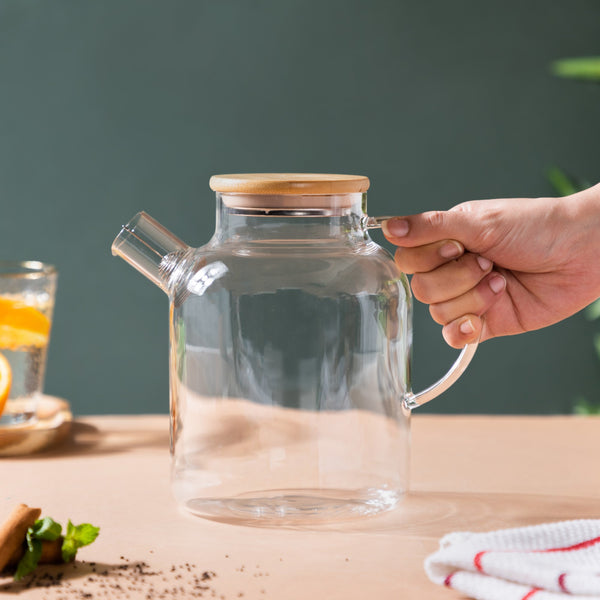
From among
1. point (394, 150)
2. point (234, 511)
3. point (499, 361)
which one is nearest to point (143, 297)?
point (394, 150)

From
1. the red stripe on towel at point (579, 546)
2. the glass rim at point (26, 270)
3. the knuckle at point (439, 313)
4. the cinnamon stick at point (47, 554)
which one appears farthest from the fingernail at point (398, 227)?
the glass rim at point (26, 270)

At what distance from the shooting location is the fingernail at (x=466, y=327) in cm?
92

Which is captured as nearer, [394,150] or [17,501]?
[17,501]

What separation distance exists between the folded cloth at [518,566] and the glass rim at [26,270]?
2.48 feet

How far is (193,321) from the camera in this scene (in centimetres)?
89

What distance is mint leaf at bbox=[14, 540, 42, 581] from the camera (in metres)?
0.73

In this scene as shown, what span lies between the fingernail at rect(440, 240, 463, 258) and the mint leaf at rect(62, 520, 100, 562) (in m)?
0.46

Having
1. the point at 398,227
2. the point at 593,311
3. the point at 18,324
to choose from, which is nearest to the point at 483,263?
the point at 398,227

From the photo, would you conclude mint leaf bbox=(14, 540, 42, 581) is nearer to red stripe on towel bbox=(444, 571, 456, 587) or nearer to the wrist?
red stripe on towel bbox=(444, 571, 456, 587)

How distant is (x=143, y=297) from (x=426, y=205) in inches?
40.2

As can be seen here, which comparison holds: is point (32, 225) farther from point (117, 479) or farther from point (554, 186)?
point (117, 479)

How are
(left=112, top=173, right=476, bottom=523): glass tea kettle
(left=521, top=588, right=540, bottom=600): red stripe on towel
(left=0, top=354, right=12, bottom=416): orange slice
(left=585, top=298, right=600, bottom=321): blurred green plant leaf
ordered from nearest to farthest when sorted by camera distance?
(left=521, top=588, right=540, bottom=600): red stripe on towel → (left=112, top=173, right=476, bottom=523): glass tea kettle → (left=0, top=354, right=12, bottom=416): orange slice → (left=585, top=298, right=600, bottom=321): blurred green plant leaf

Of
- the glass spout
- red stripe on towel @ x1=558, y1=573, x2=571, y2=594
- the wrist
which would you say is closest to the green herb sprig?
the glass spout

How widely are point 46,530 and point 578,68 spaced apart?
2314mm
